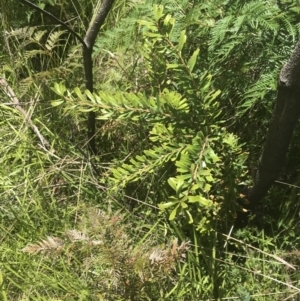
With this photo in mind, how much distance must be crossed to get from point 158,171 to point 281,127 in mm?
503

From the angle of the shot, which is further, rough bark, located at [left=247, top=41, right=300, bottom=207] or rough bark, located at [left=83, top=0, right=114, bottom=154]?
rough bark, located at [left=83, top=0, right=114, bottom=154]

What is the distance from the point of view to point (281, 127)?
4.20 feet

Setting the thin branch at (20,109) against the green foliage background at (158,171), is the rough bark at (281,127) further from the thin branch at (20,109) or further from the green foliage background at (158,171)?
the thin branch at (20,109)

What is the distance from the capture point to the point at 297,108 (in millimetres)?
1207

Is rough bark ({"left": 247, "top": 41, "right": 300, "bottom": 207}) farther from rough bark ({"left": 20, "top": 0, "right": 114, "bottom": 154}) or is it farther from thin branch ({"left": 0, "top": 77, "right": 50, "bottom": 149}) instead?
thin branch ({"left": 0, "top": 77, "right": 50, "bottom": 149})

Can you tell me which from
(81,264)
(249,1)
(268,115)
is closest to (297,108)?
(249,1)

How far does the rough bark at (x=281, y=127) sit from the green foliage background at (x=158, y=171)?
7 cm

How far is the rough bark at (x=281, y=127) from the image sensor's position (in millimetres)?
1112

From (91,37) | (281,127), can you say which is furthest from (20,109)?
(281,127)

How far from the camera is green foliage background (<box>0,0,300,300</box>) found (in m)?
1.33

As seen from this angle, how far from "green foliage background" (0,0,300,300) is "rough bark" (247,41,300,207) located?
0.07m

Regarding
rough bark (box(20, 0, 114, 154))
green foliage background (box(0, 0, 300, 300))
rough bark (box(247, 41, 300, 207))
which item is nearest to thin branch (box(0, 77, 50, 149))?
green foliage background (box(0, 0, 300, 300))

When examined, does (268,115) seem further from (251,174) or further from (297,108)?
(297,108)

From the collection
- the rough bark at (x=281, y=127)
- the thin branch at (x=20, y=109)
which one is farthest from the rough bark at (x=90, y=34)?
the rough bark at (x=281, y=127)
